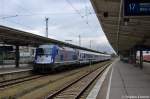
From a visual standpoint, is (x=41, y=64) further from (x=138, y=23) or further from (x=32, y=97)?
(x=32, y=97)

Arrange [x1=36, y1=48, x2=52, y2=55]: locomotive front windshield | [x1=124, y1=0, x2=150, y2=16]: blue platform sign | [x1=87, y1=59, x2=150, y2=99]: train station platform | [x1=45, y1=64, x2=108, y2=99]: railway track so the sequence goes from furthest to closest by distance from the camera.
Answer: [x1=36, y1=48, x2=52, y2=55]: locomotive front windshield < [x1=124, y1=0, x2=150, y2=16]: blue platform sign < [x1=45, y1=64, x2=108, y2=99]: railway track < [x1=87, y1=59, x2=150, y2=99]: train station platform

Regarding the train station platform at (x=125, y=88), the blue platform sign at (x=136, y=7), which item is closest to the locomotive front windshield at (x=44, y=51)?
the train station platform at (x=125, y=88)

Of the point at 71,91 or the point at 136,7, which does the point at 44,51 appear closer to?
the point at 71,91

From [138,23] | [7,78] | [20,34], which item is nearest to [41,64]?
[20,34]

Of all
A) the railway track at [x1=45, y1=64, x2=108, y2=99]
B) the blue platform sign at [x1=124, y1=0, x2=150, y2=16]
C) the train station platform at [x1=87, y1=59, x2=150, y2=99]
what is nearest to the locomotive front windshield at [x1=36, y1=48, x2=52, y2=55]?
the train station platform at [x1=87, y1=59, x2=150, y2=99]

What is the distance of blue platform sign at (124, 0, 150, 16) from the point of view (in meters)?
18.2

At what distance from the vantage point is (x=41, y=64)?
115 feet

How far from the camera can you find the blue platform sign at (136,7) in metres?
18.2

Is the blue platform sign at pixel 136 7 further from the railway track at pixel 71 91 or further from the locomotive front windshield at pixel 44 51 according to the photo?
the locomotive front windshield at pixel 44 51

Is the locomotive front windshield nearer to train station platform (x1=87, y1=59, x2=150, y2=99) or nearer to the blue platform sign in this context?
train station platform (x1=87, y1=59, x2=150, y2=99)

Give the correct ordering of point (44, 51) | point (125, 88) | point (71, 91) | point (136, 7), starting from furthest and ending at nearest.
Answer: point (44, 51)
point (125, 88)
point (71, 91)
point (136, 7)

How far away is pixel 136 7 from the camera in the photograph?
59.8 ft

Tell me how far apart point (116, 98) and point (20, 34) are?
1907cm

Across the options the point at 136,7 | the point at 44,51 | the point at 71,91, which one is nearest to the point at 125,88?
the point at 71,91
